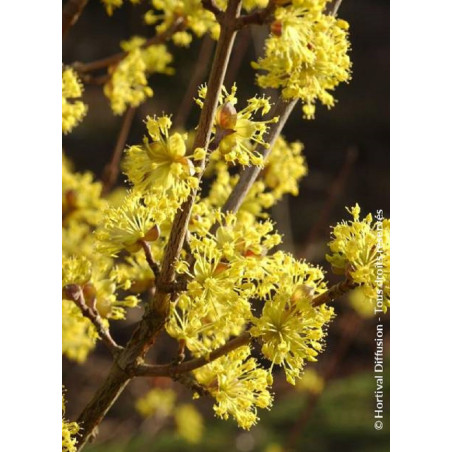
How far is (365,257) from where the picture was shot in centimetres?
107

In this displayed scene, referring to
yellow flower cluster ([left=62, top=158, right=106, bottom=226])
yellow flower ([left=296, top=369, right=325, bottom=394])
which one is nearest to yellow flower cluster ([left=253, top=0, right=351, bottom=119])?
yellow flower cluster ([left=62, top=158, right=106, bottom=226])

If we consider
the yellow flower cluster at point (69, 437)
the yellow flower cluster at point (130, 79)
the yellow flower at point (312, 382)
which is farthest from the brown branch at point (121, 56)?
the yellow flower at point (312, 382)

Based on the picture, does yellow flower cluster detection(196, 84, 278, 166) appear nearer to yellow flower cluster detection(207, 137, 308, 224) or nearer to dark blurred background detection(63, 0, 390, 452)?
yellow flower cluster detection(207, 137, 308, 224)

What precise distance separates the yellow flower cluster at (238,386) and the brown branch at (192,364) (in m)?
0.05

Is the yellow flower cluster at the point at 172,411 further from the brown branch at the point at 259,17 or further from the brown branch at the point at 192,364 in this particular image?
the brown branch at the point at 259,17

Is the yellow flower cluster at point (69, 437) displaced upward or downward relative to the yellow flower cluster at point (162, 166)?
downward

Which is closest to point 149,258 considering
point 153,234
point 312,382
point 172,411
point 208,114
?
point 153,234

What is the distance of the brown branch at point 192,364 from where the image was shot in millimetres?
1059

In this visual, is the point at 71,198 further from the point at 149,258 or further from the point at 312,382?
the point at 312,382

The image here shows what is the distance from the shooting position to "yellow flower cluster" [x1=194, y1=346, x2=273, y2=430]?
1125 millimetres

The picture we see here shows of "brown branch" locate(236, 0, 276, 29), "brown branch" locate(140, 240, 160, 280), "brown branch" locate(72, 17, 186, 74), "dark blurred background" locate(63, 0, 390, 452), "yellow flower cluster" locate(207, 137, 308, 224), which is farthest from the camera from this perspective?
"dark blurred background" locate(63, 0, 390, 452)

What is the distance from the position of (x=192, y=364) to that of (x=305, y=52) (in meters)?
0.46

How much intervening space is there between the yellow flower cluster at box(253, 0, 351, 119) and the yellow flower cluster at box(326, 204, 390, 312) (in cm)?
21
